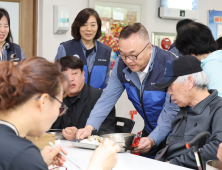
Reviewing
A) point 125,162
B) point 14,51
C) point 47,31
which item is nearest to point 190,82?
point 125,162

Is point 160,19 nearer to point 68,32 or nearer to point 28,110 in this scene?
point 68,32

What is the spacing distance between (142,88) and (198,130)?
26.6 inches

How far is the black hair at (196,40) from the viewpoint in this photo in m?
2.16

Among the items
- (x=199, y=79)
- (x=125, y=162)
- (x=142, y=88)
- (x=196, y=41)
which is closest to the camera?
(x=125, y=162)

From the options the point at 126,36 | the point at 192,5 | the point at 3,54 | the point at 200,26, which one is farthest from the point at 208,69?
the point at 192,5

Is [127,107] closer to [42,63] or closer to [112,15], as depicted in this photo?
[112,15]

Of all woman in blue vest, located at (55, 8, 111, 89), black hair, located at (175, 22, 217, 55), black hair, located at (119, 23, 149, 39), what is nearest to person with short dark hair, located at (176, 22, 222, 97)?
black hair, located at (175, 22, 217, 55)

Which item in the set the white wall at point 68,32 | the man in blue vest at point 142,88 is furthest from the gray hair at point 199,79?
the white wall at point 68,32

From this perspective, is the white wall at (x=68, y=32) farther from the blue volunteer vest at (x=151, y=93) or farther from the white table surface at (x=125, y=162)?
the white table surface at (x=125, y=162)

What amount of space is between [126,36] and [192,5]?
274 cm

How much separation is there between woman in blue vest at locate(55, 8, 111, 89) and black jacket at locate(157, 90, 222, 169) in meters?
1.46

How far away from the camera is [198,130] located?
1.70 meters

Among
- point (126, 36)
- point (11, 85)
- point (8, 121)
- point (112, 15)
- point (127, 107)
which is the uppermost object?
point (112, 15)

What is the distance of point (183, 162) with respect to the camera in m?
1.65
